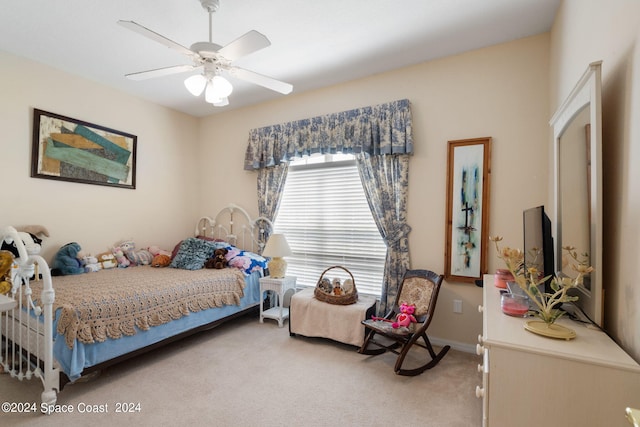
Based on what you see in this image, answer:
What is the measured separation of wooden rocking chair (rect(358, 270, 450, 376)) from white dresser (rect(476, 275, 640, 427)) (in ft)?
4.19

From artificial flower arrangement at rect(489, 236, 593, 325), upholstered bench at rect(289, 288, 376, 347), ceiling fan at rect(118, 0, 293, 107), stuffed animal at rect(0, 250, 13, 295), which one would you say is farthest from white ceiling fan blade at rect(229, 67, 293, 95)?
stuffed animal at rect(0, 250, 13, 295)

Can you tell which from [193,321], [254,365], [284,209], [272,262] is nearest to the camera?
[254,365]

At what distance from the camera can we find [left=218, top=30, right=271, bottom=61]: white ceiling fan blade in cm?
177

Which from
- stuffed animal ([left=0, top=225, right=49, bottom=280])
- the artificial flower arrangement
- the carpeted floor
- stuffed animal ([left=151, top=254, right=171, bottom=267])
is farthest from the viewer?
stuffed animal ([left=151, top=254, right=171, bottom=267])

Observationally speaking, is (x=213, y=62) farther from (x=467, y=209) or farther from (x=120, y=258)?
(x=120, y=258)

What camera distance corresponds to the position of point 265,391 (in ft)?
7.09

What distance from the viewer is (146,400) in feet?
6.75

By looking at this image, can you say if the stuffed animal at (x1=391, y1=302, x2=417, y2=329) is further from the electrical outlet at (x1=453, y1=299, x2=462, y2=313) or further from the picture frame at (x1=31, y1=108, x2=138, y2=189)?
the picture frame at (x1=31, y1=108, x2=138, y2=189)

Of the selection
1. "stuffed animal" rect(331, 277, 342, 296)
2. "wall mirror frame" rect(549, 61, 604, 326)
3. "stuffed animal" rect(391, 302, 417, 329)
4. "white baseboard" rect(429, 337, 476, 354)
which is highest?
"wall mirror frame" rect(549, 61, 604, 326)

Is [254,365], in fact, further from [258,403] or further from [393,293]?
[393,293]

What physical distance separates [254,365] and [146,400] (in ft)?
2.60

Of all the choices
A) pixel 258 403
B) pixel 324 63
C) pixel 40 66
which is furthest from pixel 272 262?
pixel 40 66

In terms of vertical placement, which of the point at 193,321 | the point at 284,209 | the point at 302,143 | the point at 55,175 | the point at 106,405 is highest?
the point at 302,143

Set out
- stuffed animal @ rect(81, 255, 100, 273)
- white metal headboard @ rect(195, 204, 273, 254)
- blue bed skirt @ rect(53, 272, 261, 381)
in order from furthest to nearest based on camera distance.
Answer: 1. white metal headboard @ rect(195, 204, 273, 254)
2. stuffed animal @ rect(81, 255, 100, 273)
3. blue bed skirt @ rect(53, 272, 261, 381)
